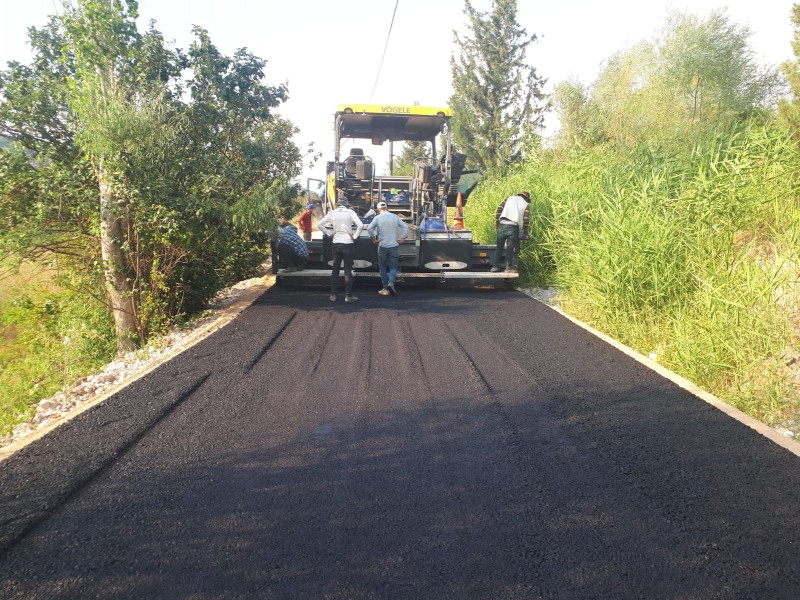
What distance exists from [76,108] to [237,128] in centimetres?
306

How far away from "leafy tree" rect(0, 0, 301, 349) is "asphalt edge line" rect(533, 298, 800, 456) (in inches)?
199

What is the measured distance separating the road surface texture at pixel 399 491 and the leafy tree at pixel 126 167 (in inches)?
116

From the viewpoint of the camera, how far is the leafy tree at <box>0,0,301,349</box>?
7098 millimetres

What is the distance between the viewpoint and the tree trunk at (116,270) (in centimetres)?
737

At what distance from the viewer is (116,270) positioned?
780 centimetres

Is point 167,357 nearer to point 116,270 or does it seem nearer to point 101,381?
point 101,381

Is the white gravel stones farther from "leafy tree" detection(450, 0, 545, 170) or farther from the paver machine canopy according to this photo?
"leafy tree" detection(450, 0, 545, 170)

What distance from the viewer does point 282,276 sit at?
10148 mm


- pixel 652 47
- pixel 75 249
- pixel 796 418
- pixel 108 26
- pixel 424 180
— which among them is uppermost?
pixel 652 47

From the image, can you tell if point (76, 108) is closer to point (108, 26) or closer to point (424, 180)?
point (108, 26)

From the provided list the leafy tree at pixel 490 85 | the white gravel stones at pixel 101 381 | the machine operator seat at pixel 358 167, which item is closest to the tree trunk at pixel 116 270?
the white gravel stones at pixel 101 381

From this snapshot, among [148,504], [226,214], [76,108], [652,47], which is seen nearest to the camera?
[148,504]

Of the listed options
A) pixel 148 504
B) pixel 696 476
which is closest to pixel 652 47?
pixel 696 476

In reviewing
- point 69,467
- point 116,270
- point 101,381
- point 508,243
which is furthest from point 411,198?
point 69,467
